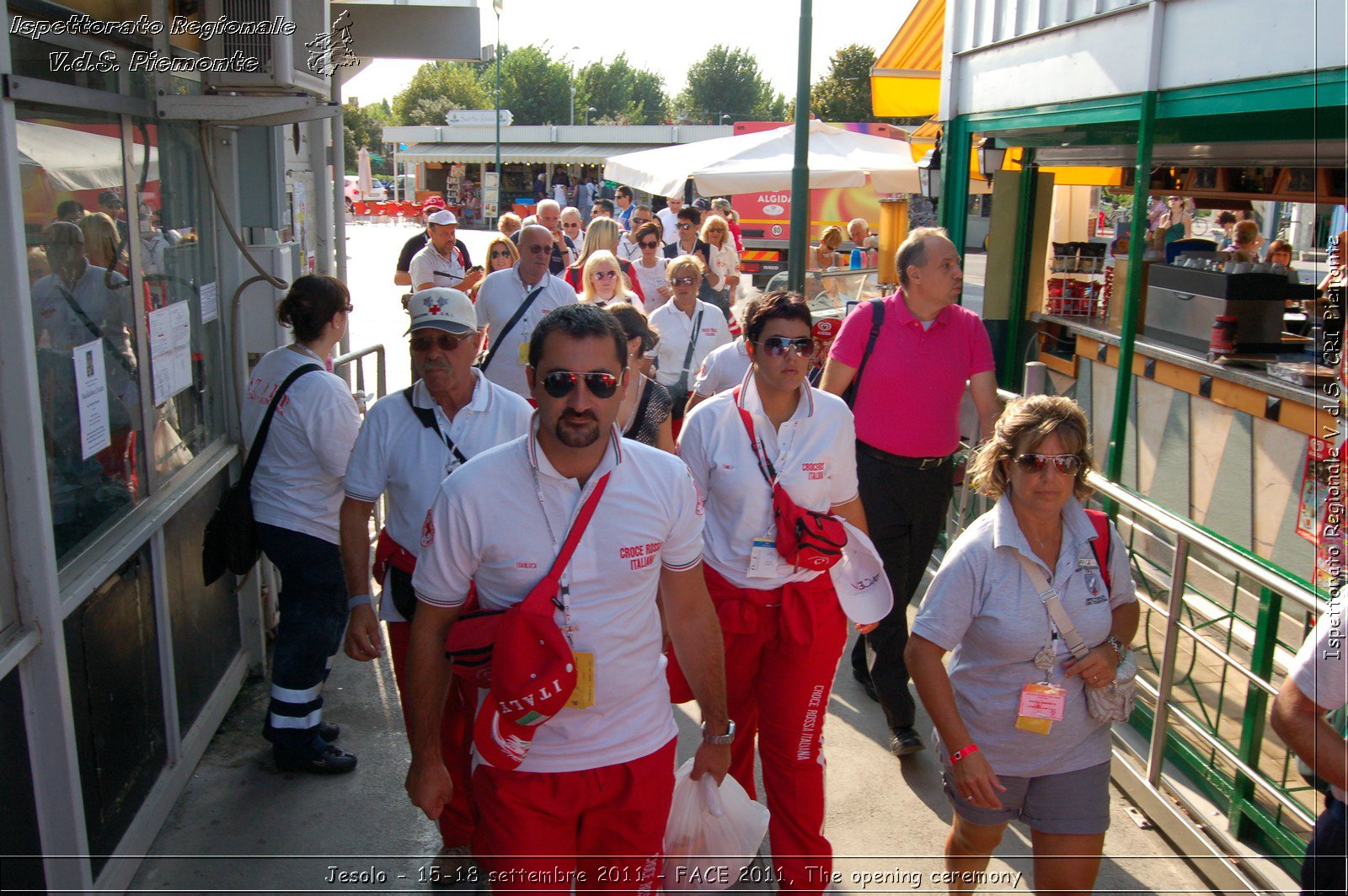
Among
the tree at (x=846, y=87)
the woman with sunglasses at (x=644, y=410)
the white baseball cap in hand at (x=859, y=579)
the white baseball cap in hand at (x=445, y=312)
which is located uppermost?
the tree at (x=846, y=87)

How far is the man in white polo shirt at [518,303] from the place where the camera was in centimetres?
657

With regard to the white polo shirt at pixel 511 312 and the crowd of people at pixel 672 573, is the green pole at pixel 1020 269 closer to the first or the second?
the white polo shirt at pixel 511 312

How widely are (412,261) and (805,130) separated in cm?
369

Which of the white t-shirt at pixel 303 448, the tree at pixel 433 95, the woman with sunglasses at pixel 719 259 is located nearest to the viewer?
the white t-shirt at pixel 303 448

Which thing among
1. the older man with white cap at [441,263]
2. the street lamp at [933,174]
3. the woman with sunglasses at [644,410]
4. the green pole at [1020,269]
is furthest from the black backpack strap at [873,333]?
the older man with white cap at [441,263]

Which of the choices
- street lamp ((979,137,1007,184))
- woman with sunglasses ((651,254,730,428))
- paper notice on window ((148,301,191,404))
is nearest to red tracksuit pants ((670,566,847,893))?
paper notice on window ((148,301,191,404))

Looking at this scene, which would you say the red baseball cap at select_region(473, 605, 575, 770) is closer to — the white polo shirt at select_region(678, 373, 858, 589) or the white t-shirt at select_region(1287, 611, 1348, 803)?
the white polo shirt at select_region(678, 373, 858, 589)

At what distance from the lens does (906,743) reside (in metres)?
4.71

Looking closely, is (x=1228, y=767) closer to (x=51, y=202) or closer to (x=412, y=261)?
(x=51, y=202)

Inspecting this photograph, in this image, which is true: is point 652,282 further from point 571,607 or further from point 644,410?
point 571,607

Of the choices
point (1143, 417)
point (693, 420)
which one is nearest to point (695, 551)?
point (693, 420)

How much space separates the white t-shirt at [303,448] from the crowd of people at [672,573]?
1 centimetres

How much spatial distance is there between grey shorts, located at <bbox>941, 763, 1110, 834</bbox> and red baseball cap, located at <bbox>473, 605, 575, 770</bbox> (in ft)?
4.36

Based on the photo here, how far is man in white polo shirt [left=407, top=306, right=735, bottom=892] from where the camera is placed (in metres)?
2.61
